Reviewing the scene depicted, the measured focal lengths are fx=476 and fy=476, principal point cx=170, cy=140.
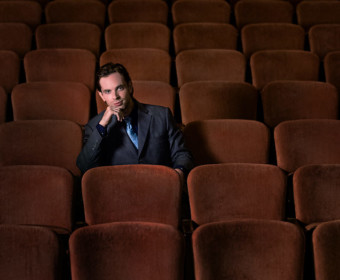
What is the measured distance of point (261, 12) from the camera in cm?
119

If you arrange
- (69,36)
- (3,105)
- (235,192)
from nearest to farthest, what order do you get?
(235,192) → (3,105) → (69,36)

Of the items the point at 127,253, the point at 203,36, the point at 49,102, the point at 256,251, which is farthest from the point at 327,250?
the point at 203,36

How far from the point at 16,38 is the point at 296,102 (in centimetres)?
62

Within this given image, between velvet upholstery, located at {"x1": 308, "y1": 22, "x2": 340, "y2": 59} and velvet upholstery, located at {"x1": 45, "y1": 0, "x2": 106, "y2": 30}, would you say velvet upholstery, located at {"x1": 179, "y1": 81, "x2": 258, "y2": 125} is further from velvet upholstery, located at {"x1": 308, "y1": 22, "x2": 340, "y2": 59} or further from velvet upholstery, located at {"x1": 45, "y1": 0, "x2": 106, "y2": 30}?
velvet upholstery, located at {"x1": 45, "y1": 0, "x2": 106, "y2": 30}

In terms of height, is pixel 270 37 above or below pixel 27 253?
above

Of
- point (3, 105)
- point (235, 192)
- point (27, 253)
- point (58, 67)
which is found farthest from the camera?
point (58, 67)

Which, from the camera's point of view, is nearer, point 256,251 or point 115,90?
point 256,251

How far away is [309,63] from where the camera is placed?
3.20ft

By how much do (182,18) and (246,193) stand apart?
669mm

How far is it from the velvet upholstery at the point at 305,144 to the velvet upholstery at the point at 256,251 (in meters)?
0.22

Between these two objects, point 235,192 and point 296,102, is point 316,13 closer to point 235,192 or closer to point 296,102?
point 296,102

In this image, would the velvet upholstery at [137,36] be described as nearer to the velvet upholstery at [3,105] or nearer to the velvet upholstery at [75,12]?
the velvet upholstery at [75,12]

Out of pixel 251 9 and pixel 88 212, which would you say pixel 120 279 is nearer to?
pixel 88 212

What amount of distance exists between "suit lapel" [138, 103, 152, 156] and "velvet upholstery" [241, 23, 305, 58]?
44 cm
